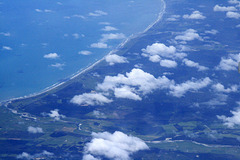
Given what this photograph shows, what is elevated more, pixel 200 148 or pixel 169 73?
pixel 169 73

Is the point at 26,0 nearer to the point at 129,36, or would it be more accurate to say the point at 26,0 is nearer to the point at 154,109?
the point at 129,36

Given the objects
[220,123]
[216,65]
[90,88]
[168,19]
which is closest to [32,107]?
[90,88]

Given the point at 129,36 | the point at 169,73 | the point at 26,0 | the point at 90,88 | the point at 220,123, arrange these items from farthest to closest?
the point at 26,0 → the point at 129,36 → the point at 169,73 → the point at 90,88 → the point at 220,123

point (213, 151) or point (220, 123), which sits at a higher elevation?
point (220, 123)

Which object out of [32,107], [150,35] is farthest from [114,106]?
[150,35]

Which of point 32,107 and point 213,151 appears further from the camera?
point 32,107

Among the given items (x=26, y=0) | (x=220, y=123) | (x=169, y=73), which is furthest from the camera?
(x=26, y=0)

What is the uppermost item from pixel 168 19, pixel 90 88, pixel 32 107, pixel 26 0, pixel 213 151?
pixel 26 0

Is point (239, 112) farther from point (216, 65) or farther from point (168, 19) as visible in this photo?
point (168, 19)

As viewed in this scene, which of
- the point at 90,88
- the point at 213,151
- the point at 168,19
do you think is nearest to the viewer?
the point at 213,151
